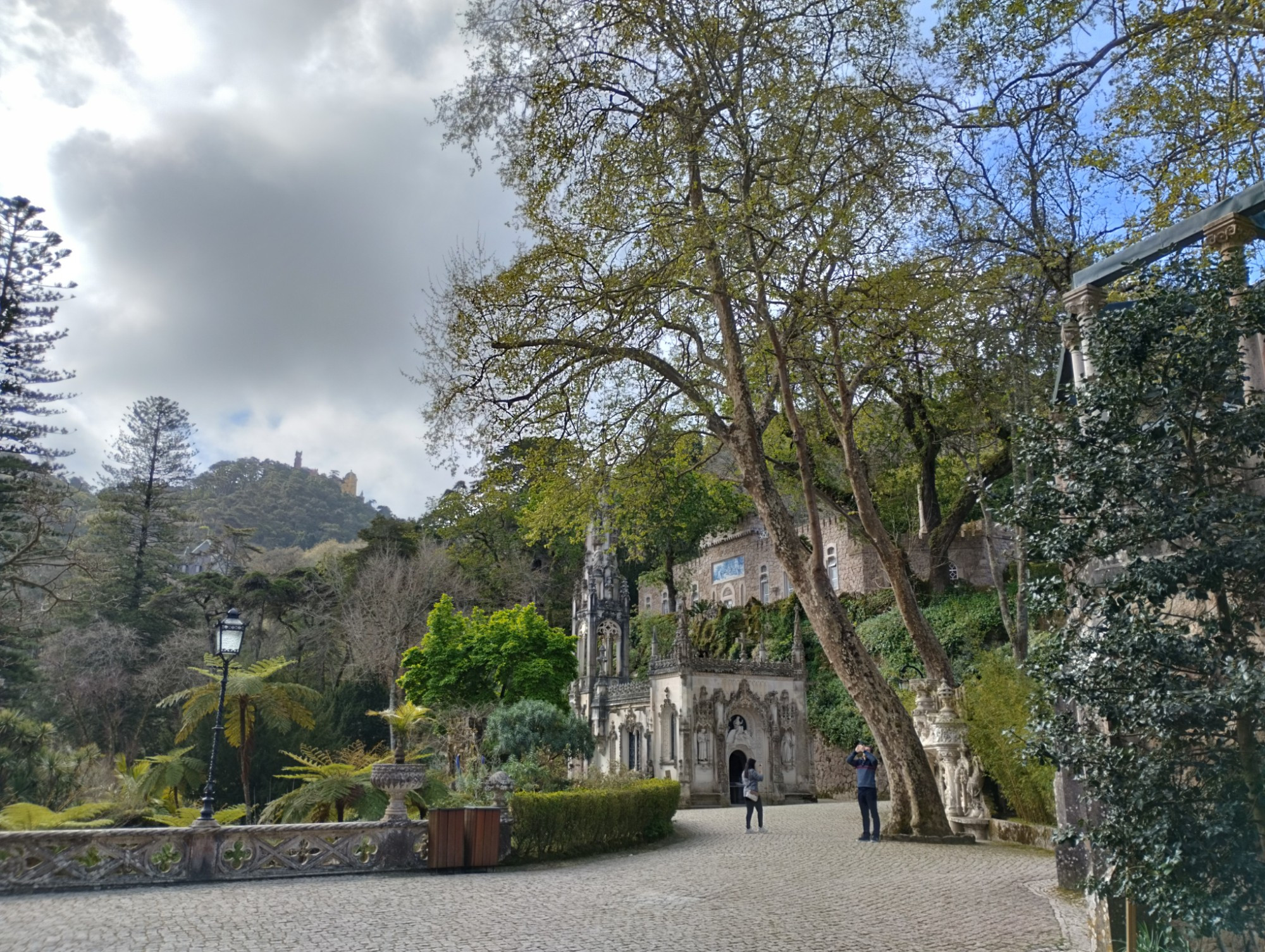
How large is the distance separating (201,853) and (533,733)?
10916 mm

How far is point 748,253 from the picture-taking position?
13805 millimetres

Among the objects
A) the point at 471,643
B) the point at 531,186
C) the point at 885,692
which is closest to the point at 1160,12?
the point at 531,186

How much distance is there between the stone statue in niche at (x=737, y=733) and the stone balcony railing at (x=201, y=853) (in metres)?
17.1

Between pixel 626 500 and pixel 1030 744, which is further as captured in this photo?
pixel 626 500

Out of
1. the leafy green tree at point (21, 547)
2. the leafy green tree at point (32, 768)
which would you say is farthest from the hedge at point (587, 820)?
the leafy green tree at point (21, 547)

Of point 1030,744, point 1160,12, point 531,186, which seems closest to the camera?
point 1030,744

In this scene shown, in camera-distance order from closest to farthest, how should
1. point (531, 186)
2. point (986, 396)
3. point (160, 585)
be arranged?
point (531, 186)
point (986, 396)
point (160, 585)

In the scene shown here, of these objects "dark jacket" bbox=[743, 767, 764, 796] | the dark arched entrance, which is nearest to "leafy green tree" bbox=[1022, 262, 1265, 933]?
"dark jacket" bbox=[743, 767, 764, 796]

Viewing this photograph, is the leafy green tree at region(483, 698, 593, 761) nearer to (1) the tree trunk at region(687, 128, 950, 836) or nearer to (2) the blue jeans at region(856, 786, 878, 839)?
(2) the blue jeans at region(856, 786, 878, 839)

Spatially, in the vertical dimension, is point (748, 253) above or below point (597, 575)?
→ above

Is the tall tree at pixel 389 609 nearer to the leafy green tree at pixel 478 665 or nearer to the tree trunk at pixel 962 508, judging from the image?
the leafy green tree at pixel 478 665

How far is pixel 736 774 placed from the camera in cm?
Result: 2820

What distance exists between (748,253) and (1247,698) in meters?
10.1

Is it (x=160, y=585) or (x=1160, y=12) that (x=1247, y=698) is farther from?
(x=160, y=585)
